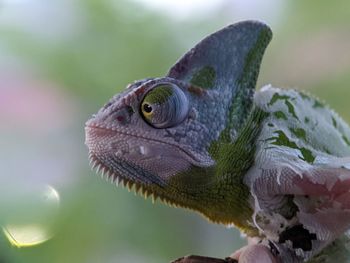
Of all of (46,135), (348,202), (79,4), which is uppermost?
(79,4)

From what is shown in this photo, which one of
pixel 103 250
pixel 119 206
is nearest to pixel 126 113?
pixel 103 250

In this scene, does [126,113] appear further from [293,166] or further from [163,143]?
[293,166]

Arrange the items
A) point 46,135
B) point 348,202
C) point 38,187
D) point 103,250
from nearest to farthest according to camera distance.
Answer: point 348,202
point 38,187
point 103,250
point 46,135

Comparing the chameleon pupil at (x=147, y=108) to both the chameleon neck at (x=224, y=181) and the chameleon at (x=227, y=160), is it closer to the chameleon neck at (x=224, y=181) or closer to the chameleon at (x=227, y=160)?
the chameleon at (x=227, y=160)

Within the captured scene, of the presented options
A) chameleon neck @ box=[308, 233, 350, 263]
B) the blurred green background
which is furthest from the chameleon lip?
the blurred green background

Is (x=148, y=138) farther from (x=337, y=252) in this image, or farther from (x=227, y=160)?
(x=337, y=252)

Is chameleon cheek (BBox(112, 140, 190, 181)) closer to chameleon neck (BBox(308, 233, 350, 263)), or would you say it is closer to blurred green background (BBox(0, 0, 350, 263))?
chameleon neck (BBox(308, 233, 350, 263))

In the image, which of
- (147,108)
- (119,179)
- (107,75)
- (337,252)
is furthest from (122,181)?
(107,75)

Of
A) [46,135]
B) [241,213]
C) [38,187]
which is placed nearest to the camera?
[241,213]
